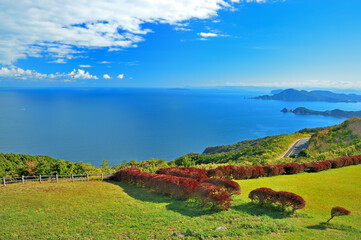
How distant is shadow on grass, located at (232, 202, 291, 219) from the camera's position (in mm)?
9569

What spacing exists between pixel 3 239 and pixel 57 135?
107 meters

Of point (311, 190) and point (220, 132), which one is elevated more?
point (311, 190)

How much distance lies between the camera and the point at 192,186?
40.8 feet

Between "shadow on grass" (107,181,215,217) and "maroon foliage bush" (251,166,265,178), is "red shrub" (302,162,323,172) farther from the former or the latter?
"shadow on grass" (107,181,215,217)

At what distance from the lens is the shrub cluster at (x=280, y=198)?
948cm

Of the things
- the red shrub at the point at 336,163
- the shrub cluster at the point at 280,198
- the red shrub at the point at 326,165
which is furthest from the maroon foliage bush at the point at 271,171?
the shrub cluster at the point at 280,198

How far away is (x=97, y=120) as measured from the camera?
461 feet

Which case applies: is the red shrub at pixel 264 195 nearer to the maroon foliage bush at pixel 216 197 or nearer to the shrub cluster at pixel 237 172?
the maroon foliage bush at pixel 216 197

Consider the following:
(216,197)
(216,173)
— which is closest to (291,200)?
(216,197)

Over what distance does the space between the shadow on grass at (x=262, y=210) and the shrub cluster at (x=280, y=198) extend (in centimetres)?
25

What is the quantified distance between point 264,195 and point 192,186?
399 cm

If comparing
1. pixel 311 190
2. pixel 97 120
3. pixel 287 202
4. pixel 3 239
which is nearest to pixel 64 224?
pixel 3 239

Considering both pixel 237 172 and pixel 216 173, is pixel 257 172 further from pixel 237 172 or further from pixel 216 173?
pixel 216 173

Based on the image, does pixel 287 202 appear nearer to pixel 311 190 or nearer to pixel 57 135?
pixel 311 190
